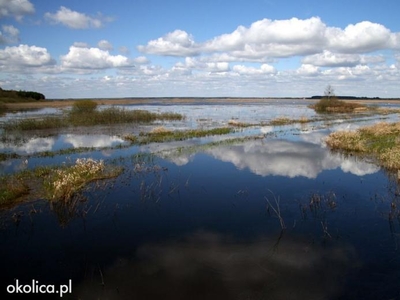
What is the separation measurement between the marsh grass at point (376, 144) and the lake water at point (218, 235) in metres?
1.86

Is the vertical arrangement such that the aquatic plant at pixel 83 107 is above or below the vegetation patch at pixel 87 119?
above

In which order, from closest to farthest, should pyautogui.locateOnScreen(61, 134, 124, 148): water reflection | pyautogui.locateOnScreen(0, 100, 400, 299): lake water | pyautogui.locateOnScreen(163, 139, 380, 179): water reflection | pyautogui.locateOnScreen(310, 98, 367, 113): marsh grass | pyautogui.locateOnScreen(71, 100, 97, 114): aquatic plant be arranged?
pyautogui.locateOnScreen(0, 100, 400, 299): lake water → pyautogui.locateOnScreen(163, 139, 380, 179): water reflection → pyautogui.locateOnScreen(61, 134, 124, 148): water reflection → pyautogui.locateOnScreen(71, 100, 97, 114): aquatic plant → pyautogui.locateOnScreen(310, 98, 367, 113): marsh grass

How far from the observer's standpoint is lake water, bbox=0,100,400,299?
307 inches

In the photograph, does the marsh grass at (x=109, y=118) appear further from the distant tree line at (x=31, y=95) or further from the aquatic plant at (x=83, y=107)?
the distant tree line at (x=31, y=95)

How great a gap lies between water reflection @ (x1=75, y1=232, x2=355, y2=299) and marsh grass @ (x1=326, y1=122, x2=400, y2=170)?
40.9 feet

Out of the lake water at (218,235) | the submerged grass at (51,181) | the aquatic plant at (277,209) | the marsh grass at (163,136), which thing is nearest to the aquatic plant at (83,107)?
the marsh grass at (163,136)

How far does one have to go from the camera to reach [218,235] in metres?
10.5

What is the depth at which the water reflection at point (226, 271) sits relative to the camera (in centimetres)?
746

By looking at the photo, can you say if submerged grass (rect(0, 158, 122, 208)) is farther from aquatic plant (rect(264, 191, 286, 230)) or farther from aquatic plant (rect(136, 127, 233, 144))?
aquatic plant (rect(136, 127, 233, 144))

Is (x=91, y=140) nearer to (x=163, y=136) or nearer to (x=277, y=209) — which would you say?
(x=163, y=136)

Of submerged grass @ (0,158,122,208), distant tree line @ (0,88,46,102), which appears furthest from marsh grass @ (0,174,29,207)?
distant tree line @ (0,88,46,102)

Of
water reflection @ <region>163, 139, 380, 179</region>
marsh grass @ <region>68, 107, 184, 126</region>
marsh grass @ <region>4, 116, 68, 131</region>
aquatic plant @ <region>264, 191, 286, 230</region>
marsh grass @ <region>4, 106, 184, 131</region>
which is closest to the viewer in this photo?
aquatic plant @ <region>264, 191, 286, 230</region>

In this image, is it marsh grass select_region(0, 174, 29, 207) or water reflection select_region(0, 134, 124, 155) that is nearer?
marsh grass select_region(0, 174, 29, 207)

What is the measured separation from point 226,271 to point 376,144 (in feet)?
70.9
